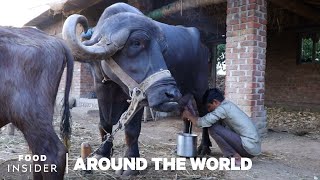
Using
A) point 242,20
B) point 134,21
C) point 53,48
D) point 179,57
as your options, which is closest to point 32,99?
point 53,48

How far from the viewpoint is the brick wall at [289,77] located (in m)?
10.4

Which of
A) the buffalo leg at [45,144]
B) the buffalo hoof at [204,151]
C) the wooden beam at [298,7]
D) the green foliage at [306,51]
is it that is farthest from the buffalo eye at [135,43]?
the green foliage at [306,51]

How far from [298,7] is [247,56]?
2.27 m

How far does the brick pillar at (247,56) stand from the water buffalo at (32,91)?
3530 millimetres

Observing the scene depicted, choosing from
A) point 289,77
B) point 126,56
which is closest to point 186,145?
point 126,56

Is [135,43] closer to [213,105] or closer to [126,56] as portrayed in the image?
[126,56]

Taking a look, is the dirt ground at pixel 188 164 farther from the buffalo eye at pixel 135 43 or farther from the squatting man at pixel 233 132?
the buffalo eye at pixel 135 43

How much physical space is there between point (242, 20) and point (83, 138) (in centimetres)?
308

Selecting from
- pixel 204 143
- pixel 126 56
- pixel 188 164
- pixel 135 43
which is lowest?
pixel 188 164

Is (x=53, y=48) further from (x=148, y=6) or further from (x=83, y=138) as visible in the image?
(x=148, y=6)

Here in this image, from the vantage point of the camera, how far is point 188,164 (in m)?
4.15

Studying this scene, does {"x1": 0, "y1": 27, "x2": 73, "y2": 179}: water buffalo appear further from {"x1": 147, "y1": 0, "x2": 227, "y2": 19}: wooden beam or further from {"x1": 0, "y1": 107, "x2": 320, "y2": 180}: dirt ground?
{"x1": 147, "y1": 0, "x2": 227, "y2": 19}: wooden beam

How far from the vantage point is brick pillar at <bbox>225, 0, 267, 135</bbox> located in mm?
5430

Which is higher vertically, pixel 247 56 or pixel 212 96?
pixel 247 56
